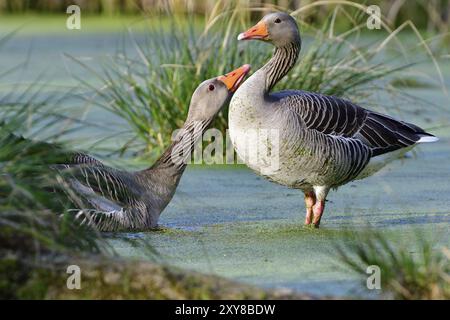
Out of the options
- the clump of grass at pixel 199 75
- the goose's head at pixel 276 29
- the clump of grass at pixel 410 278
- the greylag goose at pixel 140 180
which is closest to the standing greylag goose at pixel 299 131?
the goose's head at pixel 276 29

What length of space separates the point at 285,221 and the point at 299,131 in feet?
2.20

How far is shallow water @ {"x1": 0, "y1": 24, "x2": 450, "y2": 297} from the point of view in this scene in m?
5.59

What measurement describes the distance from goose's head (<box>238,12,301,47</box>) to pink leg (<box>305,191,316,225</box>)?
3.34 feet

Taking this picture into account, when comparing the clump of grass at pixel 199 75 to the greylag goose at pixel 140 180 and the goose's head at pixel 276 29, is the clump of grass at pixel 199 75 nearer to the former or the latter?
the goose's head at pixel 276 29

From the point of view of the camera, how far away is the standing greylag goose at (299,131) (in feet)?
21.6

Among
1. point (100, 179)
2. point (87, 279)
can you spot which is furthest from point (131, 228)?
point (87, 279)

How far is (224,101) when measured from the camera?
6.75m

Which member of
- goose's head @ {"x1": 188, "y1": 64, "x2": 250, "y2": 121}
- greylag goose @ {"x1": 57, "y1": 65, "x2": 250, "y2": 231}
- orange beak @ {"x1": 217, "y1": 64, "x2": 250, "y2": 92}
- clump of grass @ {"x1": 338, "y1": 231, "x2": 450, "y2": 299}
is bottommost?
greylag goose @ {"x1": 57, "y1": 65, "x2": 250, "y2": 231}

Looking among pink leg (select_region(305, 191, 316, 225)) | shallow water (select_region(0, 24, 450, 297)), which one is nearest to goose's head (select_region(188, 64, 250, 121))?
shallow water (select_region(0, 24, 450, 297))

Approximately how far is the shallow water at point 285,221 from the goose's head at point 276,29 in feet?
3.76

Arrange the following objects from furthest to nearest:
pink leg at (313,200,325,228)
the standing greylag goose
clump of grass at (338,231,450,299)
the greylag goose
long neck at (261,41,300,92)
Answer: long neck at (261,41,300,92), pink leg at (313,200,325,228), the standing greylag goose, the greylag goose, clump of grass at (338,231,450,299)

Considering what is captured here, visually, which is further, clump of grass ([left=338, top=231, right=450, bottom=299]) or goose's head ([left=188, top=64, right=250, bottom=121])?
goose's head ([left=188, top=64, right=250, bottom=121])

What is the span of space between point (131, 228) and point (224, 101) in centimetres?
102

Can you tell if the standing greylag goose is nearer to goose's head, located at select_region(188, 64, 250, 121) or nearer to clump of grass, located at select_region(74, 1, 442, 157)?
goose's head, located at select_region(188, 64, 250, 121)
